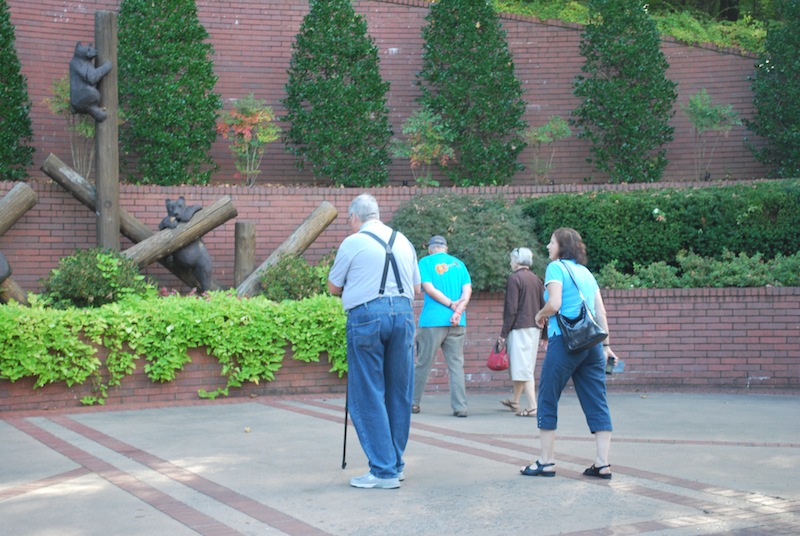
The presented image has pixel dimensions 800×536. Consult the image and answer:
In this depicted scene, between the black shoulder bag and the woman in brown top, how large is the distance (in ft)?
10.7

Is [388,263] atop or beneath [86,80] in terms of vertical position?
beneath

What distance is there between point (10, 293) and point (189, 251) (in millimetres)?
2303

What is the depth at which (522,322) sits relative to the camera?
376 inches

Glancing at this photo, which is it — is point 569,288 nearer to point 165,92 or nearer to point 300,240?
point 300,240

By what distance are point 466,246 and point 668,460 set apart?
5718 mm

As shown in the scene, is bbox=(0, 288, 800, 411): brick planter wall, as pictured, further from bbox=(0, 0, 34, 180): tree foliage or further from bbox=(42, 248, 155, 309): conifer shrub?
bbox=(0, 0, 34, 180): tree foliage

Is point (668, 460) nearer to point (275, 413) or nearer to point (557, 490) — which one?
point (557, 490)

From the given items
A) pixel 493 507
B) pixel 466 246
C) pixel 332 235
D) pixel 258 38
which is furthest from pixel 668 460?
pixel 258 38

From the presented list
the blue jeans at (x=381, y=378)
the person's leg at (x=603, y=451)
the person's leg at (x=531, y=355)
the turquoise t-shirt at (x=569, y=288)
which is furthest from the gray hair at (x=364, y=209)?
the person's leg at (x=531, y=355)

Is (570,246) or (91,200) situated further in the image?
(91,200)

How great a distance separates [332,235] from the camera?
14023mm

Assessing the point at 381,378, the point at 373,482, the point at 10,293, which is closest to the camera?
the point at 373,482

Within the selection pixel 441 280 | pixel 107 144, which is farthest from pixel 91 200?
pixel 441 280

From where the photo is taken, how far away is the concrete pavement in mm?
5180
